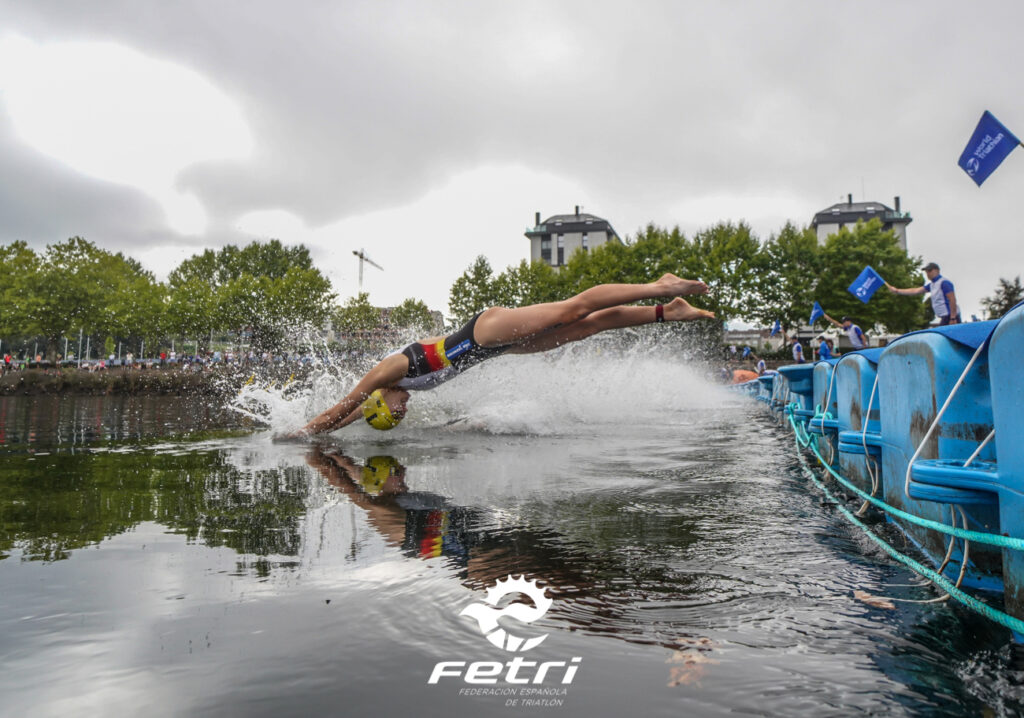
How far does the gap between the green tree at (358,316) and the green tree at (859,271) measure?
43.7 metres

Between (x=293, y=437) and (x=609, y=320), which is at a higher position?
(x=609, y=320)

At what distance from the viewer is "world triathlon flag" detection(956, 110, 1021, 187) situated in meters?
9.18

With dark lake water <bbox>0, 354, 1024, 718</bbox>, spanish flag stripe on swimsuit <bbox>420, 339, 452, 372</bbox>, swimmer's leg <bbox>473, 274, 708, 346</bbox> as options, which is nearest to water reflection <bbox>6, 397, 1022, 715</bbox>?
dark lake water <bbox>0, 354, 1024, 718</bbox>

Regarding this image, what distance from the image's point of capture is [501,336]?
24.3 feet

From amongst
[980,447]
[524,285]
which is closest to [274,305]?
[524,285]

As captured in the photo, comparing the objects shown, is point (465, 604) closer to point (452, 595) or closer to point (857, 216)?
point (452, 595)

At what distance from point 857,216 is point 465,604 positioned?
91488 millimetres

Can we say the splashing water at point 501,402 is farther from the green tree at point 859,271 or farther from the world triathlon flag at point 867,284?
the green tree at point 859,271

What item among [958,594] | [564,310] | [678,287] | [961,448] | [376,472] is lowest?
[958,594]

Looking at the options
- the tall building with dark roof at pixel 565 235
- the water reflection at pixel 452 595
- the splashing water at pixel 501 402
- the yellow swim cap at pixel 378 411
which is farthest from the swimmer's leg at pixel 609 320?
the tall building with dark roof at pixel 565 235

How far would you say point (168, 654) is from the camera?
197 centimetres

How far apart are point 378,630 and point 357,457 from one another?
496cm

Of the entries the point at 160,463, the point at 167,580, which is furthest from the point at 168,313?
the point at 167,580

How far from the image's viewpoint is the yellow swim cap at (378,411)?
8422mm
